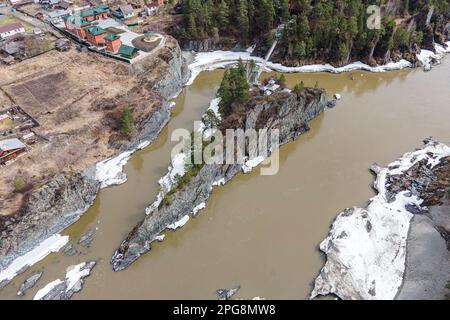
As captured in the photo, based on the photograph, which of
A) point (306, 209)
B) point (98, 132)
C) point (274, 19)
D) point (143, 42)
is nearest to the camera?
point (306, 209)

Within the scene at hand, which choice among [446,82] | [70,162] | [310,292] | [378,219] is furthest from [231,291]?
[446,82]

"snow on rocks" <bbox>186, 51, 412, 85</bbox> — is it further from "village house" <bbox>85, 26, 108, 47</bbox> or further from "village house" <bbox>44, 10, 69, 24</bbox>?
"village house" <bbox>44, 10, 69, 24</bbox>

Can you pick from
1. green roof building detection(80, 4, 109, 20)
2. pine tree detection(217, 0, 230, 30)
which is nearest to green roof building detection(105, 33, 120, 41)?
green roof building detection(80, 4, 109, 20)

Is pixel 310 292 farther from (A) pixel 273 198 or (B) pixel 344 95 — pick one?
(B) pixel 344 95

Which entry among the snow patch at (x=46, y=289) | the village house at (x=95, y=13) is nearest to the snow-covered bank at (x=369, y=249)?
the snow patch at (x=46, y=289)

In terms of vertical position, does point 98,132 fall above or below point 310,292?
above

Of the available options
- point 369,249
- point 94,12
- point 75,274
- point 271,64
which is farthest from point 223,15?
point 75,274
